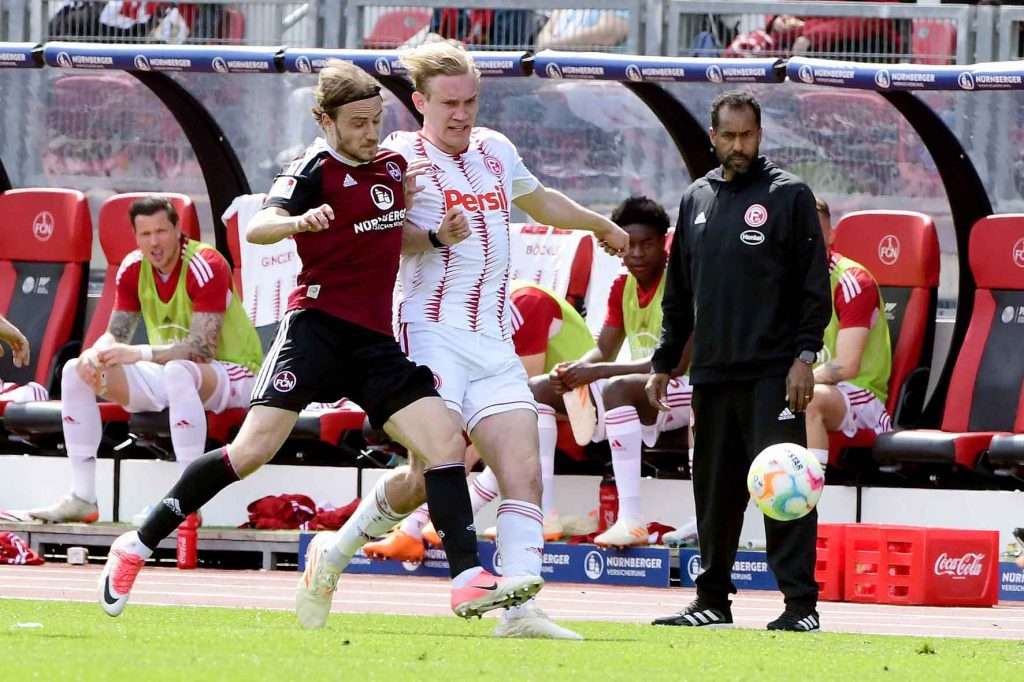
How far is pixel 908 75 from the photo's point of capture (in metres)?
12.3

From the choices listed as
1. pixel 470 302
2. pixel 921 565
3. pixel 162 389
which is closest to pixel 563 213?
pixel 470 302

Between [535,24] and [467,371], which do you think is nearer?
[467,371]

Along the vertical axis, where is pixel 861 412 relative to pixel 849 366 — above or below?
below

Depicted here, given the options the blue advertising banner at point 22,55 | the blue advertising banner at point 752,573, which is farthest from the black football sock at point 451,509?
the blue advertising banner at point 22,55

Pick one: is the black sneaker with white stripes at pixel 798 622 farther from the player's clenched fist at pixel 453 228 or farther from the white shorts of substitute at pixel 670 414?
the white shorts of substitute at pixel 670 414

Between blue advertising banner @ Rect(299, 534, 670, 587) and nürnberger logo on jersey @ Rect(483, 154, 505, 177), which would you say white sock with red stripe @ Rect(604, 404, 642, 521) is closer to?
blue advertising banner @ Rect(299, 534, 670, 587)

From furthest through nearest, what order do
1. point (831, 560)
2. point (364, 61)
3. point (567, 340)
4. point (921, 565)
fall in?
point (364, 61) → point (567, 340) → point (831, 560) → point (921, 565)

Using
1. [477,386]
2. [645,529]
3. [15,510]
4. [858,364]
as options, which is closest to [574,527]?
[645,529]

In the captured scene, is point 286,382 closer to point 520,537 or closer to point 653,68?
point 520,537

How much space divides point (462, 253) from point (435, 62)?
67 cm

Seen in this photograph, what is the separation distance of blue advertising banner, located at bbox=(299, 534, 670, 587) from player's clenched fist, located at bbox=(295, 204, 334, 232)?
4.51 metres

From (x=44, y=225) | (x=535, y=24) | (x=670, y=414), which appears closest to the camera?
(x=670, y=414)

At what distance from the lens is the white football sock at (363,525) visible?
8.23m

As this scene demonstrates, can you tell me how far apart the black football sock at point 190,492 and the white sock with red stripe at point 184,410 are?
4.86m
